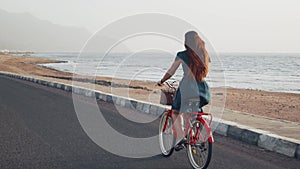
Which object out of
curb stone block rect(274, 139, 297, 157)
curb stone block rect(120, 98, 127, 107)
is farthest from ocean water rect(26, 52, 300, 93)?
curb stone block rect(274, 139, 297, 157)

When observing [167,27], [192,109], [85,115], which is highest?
[167,27]

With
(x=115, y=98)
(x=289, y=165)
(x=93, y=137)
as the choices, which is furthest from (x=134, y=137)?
(x=115, y=98)

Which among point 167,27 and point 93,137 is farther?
point 93,137

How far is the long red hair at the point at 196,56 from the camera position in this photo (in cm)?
450

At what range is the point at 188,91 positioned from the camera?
4.60 metres

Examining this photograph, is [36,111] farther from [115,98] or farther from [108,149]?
[108,149]

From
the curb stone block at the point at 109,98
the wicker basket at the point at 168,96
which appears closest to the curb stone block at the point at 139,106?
the curb stone block at the point at 109,98

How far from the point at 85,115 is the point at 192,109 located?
5.14 meters

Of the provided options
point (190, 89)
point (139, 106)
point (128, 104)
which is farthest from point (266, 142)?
point (128, 104)

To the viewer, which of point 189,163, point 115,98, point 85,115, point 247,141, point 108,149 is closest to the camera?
point 189,163

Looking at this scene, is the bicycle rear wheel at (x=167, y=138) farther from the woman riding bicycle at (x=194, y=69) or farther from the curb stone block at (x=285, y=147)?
the curb stone block at (x=285, y=147)

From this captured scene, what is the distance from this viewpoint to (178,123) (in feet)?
16.1

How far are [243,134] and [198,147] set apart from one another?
228cm

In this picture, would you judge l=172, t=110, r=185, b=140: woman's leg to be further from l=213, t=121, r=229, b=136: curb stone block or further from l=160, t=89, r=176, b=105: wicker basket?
l=213, t=121, r=229, b=136: curb stone block
